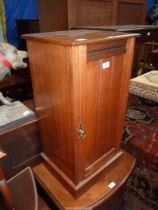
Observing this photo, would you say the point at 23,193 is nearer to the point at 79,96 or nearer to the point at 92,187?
the point at 92,187

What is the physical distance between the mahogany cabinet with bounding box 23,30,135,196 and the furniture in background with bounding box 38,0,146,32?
1.02 meters

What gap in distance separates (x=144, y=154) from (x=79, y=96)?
77cm

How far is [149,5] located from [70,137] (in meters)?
3.47

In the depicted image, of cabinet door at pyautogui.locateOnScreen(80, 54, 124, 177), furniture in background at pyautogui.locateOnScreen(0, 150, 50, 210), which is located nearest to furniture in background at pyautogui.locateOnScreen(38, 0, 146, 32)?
cabinet door at pyautogui.locateOnScreen(80, 54, 124, 177)

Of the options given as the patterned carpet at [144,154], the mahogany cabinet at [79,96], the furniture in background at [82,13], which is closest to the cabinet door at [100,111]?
the mahogany cabinet at [79,96]

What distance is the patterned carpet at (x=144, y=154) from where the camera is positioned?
3.82 feet

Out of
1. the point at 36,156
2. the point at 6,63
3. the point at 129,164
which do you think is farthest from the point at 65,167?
the point at 6,63

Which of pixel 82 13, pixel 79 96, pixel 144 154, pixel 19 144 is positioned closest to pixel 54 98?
pixel 79 96

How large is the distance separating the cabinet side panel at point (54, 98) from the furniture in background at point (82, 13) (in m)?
1.12

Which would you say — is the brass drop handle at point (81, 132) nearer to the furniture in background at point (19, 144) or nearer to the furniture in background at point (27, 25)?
the furniture in background at point (19, 144)

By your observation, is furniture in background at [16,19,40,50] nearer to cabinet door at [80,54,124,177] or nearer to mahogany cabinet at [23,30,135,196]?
mahogany cabinet at [23,30,135,196]

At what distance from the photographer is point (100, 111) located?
0.83 meters

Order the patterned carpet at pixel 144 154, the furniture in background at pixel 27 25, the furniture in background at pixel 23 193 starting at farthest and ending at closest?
the furniture in background at pixel 27 25, the patterned carpet at pixel 144 154, the furniture in background at pixel 23 193

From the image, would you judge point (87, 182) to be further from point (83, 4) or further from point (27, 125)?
point (83, 4)
